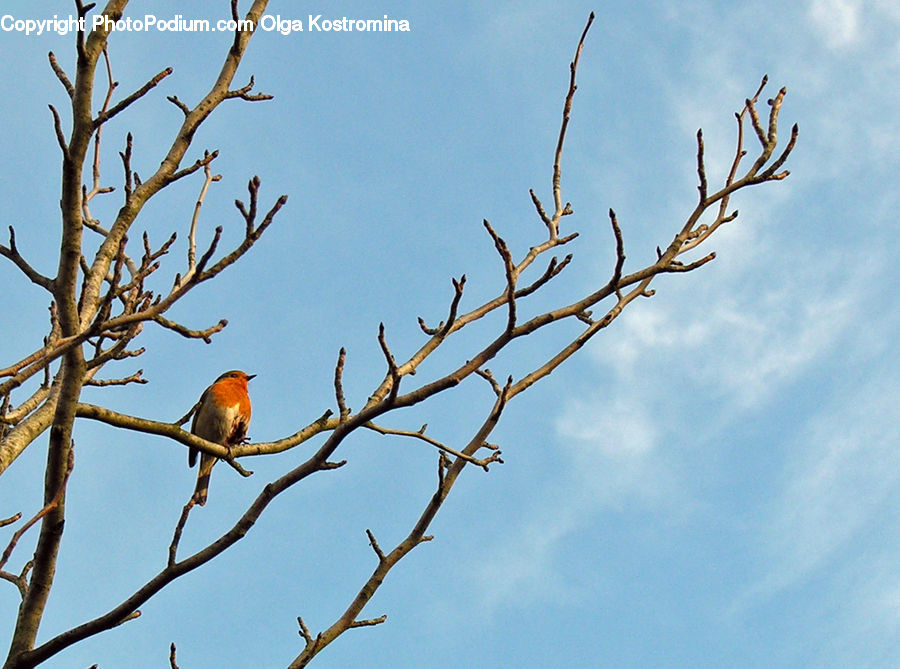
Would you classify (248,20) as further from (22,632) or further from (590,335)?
(22,632)

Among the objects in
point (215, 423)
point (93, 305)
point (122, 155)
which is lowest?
point (93, 305)

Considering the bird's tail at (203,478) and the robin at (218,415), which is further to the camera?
the robin at (218,415)

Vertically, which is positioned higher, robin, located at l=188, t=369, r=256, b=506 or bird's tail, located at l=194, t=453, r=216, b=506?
robin, located at l=188, t=369, r=256, b=506

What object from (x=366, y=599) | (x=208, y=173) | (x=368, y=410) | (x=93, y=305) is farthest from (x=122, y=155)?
(x=366, y=599)

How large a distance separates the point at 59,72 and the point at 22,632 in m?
2.07

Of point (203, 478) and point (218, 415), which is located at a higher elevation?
point (218, 415)

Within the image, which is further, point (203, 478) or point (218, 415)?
point (218, 415)

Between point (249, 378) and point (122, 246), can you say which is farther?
Result: point (249, 378)

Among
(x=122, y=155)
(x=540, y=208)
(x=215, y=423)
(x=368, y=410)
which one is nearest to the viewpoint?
(x=368, y=410)

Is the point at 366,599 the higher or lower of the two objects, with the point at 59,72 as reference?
lower

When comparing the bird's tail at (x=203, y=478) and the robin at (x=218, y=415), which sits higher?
the robin at (x=218, y=415)

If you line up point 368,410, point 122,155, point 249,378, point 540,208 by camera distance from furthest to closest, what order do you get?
point 249,378, point 540,208, point 122,155, point 368,410

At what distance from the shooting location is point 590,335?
3570 mm

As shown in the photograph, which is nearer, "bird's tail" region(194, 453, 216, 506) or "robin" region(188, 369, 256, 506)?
"bird's tail" region(194, 453, 216, 506)
